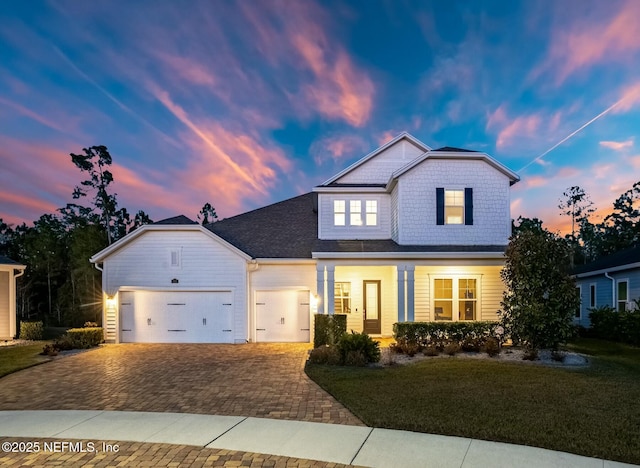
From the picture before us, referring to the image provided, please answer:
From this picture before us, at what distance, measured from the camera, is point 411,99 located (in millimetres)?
18328

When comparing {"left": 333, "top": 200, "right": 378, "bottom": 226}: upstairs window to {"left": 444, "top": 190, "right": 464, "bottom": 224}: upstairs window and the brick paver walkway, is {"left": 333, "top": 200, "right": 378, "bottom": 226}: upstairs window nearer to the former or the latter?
{"left": 444, "top": 190, "right": 464, "bottom": 224}: upstairs window

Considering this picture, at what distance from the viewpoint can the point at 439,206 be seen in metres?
14.8

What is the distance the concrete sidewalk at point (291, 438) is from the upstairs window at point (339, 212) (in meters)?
10.8

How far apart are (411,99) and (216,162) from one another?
36.8 ft

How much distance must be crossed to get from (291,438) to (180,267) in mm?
11120

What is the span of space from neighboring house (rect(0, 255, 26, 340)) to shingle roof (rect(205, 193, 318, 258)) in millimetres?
9204

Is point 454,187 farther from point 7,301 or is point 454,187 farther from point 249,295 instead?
point 7,301

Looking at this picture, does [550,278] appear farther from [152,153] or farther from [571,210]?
[571,210]

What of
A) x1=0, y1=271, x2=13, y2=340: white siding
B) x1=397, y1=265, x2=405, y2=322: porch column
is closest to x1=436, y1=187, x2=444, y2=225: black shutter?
x1=397, y1=265, x2=405, y2=322: porch column

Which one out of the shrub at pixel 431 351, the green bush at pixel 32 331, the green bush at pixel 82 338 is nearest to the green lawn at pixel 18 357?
the green bush at pixel 82 338

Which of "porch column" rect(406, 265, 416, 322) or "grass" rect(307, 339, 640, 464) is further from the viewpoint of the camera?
"porch column" rect(406, 265, 416, 322)

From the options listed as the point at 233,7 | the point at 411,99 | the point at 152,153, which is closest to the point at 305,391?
the point at 233,7

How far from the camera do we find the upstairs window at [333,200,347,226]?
628 inches

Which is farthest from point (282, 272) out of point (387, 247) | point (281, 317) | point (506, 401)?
point (506, 401)
